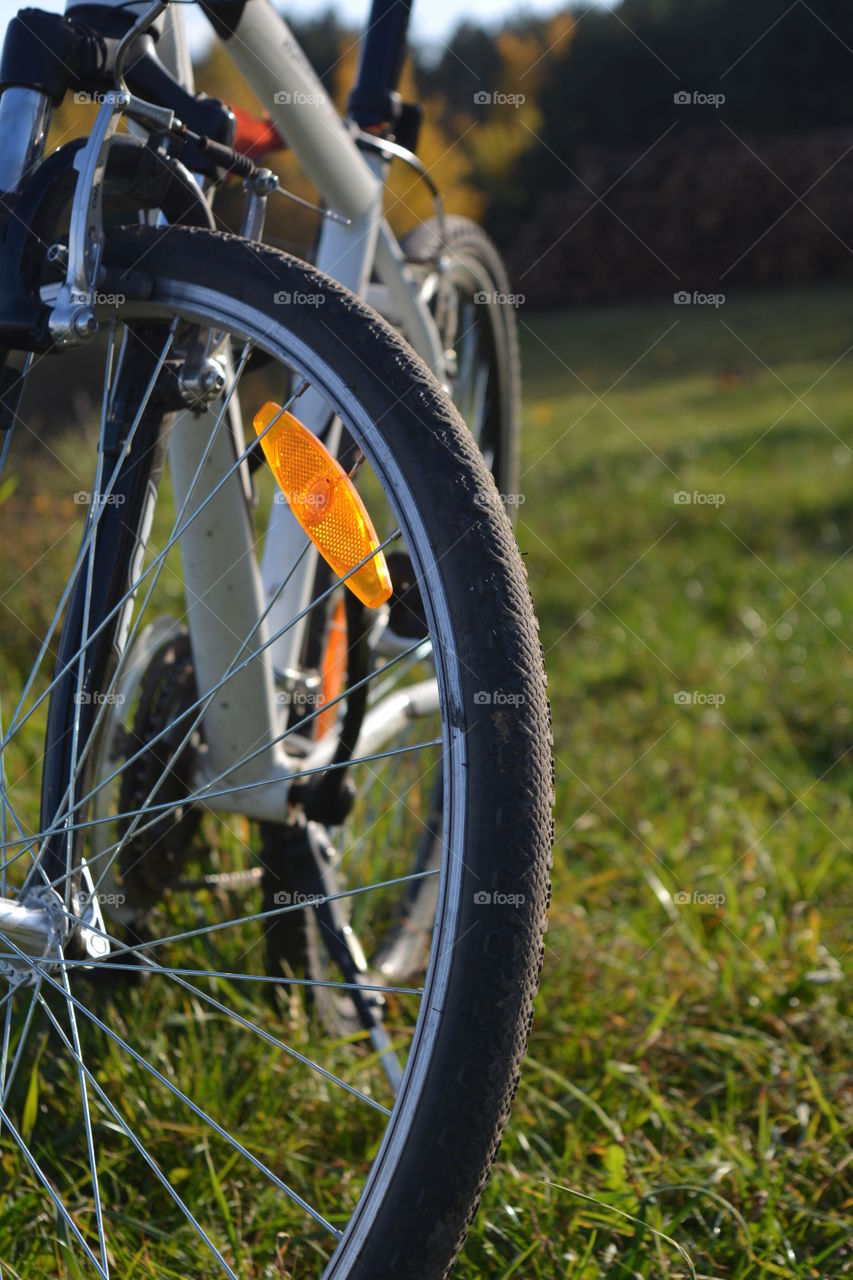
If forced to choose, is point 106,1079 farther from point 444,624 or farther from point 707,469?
point 707,469

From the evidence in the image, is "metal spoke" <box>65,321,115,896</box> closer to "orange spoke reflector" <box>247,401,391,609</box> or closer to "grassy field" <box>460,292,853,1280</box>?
"orange spoke reflector" <box>247,401,391,609</box>

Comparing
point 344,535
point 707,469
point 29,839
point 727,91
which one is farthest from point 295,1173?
point 727,91

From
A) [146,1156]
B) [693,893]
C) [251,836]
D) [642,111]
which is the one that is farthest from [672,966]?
[642,111]

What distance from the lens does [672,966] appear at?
1.92 meters

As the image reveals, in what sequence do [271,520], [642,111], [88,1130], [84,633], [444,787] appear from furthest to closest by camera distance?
[642,111]
[271,520]
[84,633]
[88,1130]
[444,787]

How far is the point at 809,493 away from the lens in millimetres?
4934

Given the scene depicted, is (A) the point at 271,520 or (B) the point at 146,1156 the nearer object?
(B) the point at 146,1156

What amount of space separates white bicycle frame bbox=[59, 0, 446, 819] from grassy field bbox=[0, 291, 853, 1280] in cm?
42

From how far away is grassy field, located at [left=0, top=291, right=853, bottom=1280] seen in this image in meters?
1.36

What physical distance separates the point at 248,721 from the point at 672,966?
856mm

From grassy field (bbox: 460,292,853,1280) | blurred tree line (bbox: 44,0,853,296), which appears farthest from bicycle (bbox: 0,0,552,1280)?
blurred tree line (bbox: 44,0,853,296)

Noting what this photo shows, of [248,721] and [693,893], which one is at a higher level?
[248,721]

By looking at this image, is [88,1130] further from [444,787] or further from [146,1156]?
[444,787]

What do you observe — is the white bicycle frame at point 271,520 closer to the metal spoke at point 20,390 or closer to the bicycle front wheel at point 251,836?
the bicycle front wheel at point 251,836
